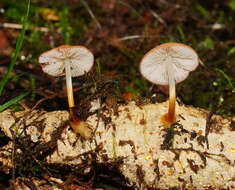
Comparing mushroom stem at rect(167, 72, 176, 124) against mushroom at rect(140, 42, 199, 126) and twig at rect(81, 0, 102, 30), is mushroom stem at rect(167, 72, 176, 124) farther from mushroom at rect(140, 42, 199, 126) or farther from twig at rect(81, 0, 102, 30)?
twig at rect(81, 0, 102, 30)

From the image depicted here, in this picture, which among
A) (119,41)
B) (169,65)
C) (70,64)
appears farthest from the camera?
(119,41)

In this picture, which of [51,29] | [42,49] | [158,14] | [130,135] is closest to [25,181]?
[130,135]

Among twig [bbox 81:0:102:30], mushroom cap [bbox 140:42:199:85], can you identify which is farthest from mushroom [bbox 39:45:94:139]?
twig [bbox 81:0:102:30]

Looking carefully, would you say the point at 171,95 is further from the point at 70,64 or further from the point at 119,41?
the point at 119,41

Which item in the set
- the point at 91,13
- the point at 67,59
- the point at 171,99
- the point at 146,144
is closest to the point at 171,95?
the point at 171,99

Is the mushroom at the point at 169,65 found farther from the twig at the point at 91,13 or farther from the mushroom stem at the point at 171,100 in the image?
the twig at the point at 91,13

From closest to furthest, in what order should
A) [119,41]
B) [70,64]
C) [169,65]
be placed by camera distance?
[169,65]
[70,64]
[119,41]
